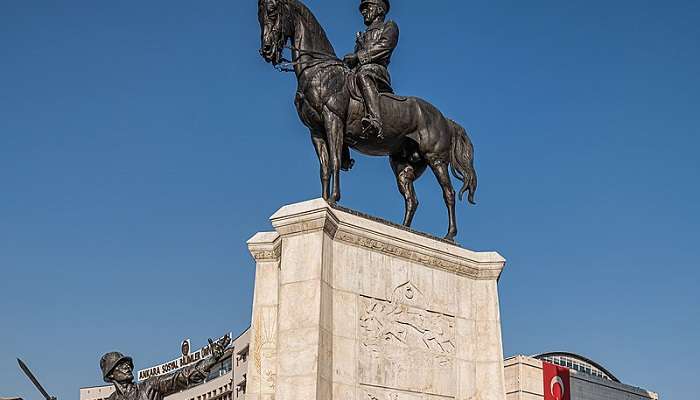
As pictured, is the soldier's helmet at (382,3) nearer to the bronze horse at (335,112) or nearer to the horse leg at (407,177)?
the bronze horse at (335,112)

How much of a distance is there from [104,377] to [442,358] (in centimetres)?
531

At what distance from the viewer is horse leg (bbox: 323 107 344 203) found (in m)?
14.6

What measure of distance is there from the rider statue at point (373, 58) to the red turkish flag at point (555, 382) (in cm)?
4564

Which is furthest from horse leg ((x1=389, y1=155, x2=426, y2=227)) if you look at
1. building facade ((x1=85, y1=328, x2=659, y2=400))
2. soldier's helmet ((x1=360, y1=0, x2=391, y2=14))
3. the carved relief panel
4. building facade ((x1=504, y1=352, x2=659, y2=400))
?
building facade ((x1=504, y1=352, x2=659, y2=400))

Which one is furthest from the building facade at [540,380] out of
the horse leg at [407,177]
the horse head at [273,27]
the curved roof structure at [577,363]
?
the horse head at [273,27]

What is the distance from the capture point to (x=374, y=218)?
14492 mm

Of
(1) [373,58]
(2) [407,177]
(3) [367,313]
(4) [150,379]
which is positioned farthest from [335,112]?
(4) [150,379]

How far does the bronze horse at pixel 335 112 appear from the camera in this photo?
14812 millimetres

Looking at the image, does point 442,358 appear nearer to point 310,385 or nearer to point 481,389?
point 481,389

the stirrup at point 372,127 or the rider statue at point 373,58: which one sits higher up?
the rider statue at point 373,58

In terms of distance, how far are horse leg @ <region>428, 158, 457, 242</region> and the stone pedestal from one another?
733mm

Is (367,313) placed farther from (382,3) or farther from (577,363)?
(577,363)

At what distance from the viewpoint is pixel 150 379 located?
465 inches

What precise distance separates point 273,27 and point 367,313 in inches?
187
